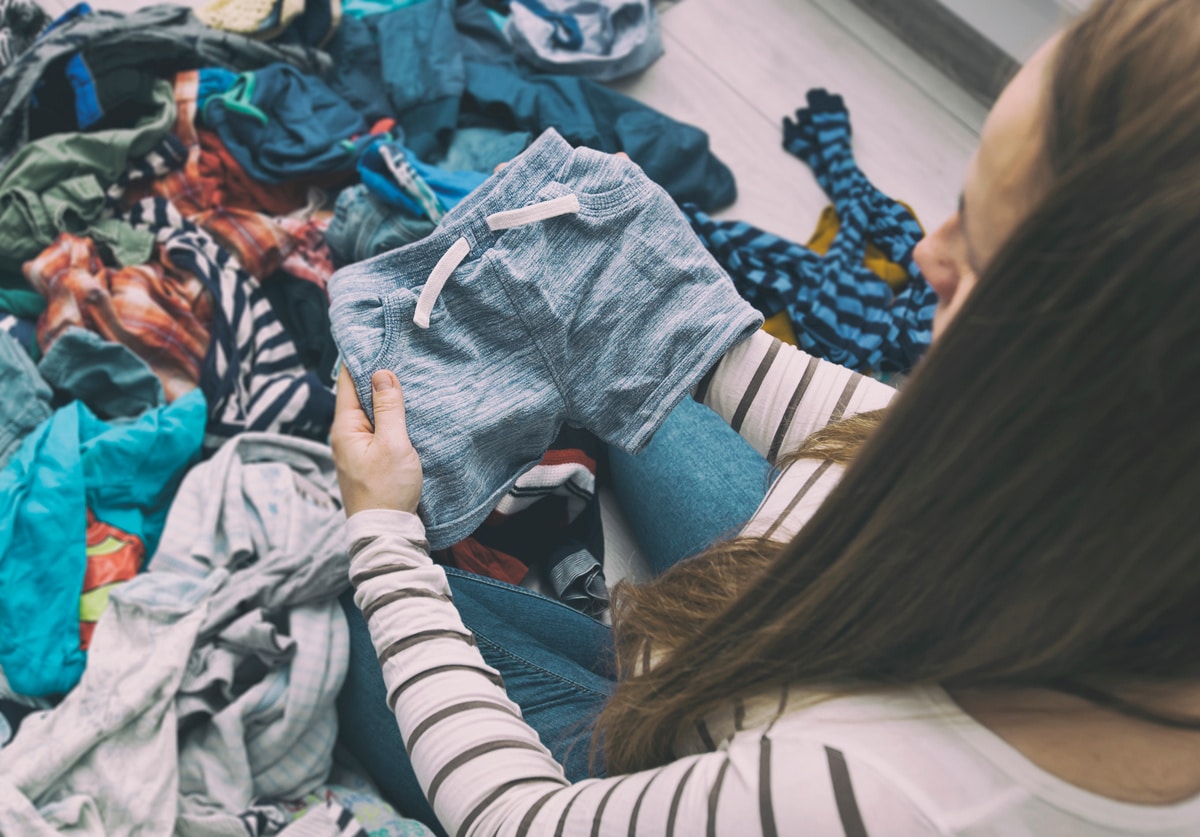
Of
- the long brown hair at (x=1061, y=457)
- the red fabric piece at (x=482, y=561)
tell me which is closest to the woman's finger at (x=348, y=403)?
the red fabric piece at (x=482, y=561)

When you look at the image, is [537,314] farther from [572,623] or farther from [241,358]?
[241,358]

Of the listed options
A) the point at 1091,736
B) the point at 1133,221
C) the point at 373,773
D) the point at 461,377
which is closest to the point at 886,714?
the point at 1091,736

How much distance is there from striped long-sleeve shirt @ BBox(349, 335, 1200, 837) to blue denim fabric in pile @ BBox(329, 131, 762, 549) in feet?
0.20

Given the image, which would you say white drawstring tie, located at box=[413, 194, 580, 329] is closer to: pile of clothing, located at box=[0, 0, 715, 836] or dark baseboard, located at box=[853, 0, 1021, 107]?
pile of clothing, located at box=[0, 0, 715, 836]

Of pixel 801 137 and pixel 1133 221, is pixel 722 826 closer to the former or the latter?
pixel 1133 221

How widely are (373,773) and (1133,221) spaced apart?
0.79 m

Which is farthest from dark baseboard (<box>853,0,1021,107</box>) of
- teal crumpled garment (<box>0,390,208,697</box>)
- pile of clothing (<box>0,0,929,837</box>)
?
teal crumpled garment (<box>0,390,208,697</box>)

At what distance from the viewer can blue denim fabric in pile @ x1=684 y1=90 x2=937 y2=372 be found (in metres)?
1.11

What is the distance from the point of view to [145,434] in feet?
3.08

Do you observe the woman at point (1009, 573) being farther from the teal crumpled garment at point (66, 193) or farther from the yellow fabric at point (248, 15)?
the yellow fabric at point (248, 15)

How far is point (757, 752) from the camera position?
0.41m

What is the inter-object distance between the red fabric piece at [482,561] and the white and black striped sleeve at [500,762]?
25 cm

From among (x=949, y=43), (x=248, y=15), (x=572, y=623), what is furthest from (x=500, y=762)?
(x=949, y=43)

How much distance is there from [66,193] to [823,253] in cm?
103
